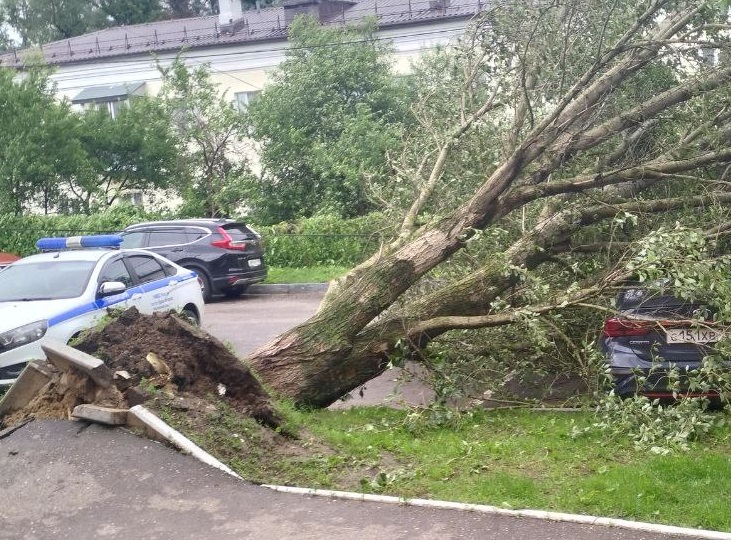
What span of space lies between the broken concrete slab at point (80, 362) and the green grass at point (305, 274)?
1282cm

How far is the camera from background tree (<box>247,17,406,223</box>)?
24.7m

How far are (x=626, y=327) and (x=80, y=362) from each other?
392cm

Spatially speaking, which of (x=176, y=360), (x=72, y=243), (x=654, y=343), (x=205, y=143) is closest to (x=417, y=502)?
(x=176, y=360)

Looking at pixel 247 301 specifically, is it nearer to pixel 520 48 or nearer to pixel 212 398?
pixel 520 48

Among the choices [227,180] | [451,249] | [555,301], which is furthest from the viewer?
[227,180]

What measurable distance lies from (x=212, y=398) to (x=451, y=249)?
2.52 metres

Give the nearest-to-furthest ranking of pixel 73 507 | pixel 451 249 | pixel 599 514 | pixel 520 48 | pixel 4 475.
A: pixel 599 514, pixel 73 507, pixel 4 475, pixel 451 249, pixel 520 48

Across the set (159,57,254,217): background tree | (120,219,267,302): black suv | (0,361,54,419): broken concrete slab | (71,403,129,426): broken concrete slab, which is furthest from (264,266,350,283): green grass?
(71,403,129,426): broken concrete slab

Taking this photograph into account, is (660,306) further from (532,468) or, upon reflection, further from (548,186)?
(532,468)

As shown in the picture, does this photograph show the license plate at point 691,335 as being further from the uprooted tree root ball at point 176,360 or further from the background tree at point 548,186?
the uprooted tree root ball at point 176,360

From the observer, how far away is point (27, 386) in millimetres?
7035

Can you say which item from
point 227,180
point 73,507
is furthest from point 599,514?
point 227,180

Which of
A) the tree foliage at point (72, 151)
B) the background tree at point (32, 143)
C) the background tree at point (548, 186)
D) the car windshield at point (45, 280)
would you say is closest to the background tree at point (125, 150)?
the tree foliage at point (72, 151)

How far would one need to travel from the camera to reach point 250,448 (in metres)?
6.39
